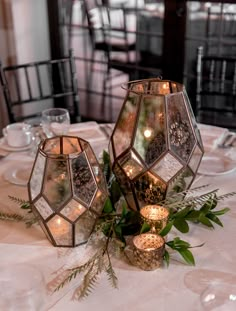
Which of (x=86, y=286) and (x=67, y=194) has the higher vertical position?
(x=67, y=194)

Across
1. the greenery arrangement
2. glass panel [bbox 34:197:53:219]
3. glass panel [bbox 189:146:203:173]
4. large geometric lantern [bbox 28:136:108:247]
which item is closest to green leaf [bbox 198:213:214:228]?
the greenery arrangement

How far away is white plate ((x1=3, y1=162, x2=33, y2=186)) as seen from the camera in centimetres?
129

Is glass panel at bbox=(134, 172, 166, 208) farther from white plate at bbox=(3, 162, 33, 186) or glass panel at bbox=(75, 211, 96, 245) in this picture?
white plate at bbox=(3, 162, 33, 186)

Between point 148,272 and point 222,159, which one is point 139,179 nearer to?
point 148,272

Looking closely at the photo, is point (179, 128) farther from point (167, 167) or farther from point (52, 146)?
point (52, 146)

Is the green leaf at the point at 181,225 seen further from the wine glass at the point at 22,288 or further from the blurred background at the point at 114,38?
the blurred background at the point at 114,38

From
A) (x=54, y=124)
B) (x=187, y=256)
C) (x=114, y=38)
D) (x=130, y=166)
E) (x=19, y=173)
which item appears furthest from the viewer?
(x=114, y=38)

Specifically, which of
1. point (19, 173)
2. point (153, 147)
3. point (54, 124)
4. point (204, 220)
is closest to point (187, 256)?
point (204, 220)

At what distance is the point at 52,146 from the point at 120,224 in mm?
235

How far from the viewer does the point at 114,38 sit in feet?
9.43

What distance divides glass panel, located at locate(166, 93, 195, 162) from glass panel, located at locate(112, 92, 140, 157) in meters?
0.08

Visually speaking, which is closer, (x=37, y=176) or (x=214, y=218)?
(x=37, y=176)

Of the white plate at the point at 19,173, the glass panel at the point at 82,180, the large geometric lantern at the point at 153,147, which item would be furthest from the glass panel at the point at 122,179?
the white plate at the point at 19,173

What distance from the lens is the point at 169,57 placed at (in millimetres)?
2676
